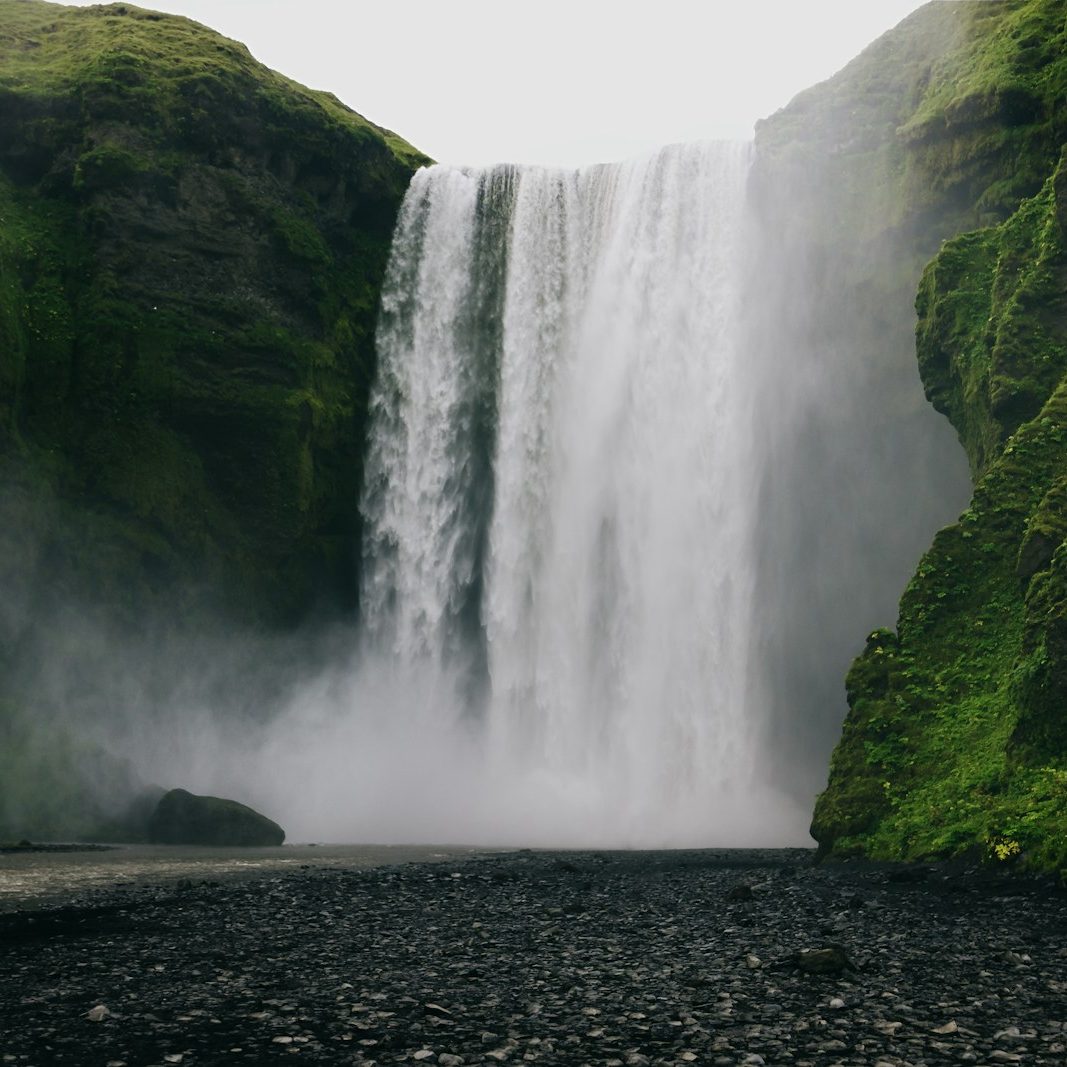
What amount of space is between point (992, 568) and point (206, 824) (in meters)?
19.2

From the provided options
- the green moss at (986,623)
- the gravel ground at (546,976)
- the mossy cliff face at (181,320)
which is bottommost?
the gravel ground at (546,976)

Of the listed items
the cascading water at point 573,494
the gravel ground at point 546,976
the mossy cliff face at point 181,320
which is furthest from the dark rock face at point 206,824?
the gravel ground at point 546,976

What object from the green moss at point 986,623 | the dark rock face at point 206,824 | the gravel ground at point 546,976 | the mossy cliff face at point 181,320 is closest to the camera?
the gravel ground at point 546,976

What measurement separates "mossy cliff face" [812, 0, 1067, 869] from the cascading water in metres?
8.81

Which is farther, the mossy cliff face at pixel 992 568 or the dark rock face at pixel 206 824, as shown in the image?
the dark rock face at pixel 206 824

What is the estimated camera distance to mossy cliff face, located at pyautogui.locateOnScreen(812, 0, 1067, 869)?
53.9ft

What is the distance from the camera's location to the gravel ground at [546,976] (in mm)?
7215

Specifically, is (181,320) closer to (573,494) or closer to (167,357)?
(167,357)

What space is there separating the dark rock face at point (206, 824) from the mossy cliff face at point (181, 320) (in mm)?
7280

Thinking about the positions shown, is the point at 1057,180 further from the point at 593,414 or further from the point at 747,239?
A: the point at 593,414

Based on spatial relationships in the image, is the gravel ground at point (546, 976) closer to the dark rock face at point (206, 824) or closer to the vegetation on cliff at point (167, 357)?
the dark rock face at point (206, 824)

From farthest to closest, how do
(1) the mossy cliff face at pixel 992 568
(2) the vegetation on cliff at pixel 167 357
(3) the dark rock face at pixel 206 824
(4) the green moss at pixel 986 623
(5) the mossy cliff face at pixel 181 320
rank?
(5) the mossy cliff face at pixel 181 320 < (2) the vegetation on cliff at pixel 167 357 < (3) the dark rock face at pixel 206 824 < (1) the mossy cliff face at pixel 992 568 < (4) the green moss at pixel 986 623

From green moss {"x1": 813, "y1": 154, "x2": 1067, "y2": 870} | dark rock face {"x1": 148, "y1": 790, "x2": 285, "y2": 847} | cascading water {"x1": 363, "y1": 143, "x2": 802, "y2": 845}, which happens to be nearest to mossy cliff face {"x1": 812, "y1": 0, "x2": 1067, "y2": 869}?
green moss {"x1": 813, "y1": 154, "x2": 1067, "y2": 870}

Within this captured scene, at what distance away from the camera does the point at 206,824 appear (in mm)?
27562
